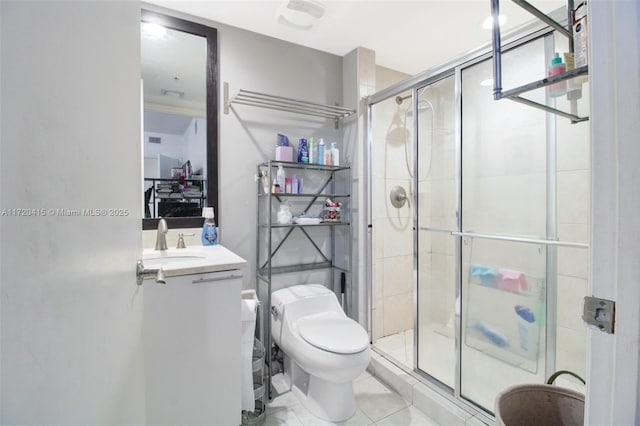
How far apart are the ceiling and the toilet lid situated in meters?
1.85

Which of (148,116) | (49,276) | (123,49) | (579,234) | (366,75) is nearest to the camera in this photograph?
(49,276)

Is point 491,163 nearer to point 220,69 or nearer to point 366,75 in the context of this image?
point 366,75

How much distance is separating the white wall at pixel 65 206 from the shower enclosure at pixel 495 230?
1.59 metres

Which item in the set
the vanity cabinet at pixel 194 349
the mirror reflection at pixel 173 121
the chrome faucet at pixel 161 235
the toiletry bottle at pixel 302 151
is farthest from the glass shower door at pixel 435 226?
the chrome faucet at pixel 161 235

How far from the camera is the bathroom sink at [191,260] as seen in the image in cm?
129

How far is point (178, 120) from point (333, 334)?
159cm

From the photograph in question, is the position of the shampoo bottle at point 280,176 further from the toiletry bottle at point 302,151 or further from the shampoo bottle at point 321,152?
the shampoo bottle at point 321,152

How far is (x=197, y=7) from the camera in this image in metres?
1.77

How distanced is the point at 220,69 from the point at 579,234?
229 centimetres

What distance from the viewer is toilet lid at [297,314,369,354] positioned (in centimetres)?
152

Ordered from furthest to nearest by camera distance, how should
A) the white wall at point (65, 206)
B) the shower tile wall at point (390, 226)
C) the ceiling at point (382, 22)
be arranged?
the shower tile wall at point (390, 226), the ceiling at point (382, 22), the white wall at point (65, 206)

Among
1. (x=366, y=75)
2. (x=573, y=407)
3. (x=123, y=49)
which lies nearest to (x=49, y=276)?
(x=123, y=49)

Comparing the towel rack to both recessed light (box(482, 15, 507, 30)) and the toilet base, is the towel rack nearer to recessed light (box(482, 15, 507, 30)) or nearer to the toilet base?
recessed light (box(482, 15, 507, 30))

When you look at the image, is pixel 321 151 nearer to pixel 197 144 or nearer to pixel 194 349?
pixel 197 144
